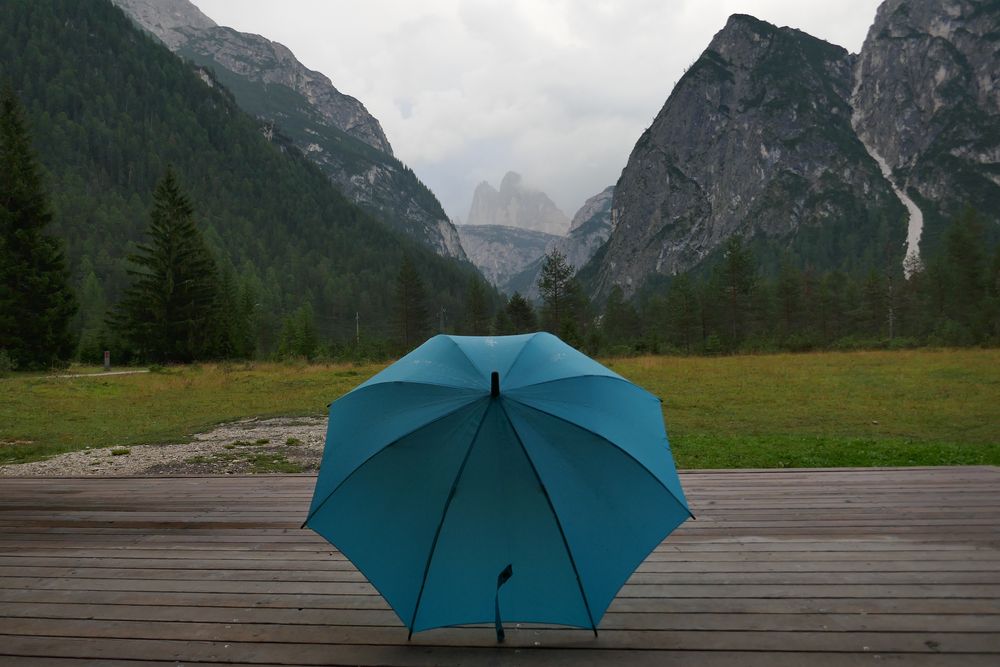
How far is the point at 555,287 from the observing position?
50375mm

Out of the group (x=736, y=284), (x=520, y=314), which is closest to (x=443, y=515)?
(x=520, y=314)

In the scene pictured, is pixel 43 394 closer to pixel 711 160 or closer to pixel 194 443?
pixel 194 443

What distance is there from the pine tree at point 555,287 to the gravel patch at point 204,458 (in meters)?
39.9

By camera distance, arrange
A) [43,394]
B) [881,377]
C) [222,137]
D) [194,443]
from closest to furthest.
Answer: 1. [194,443]
2. [43,394]
3. [881,377]
4. [222,137]

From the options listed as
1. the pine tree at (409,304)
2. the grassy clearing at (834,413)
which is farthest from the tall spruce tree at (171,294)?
the grassy clearing at (834,413)

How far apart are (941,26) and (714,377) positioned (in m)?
186

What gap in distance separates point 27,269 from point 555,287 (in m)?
35.2

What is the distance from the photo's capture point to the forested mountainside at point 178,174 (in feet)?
278

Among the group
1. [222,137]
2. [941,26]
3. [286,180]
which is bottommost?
[286,180]

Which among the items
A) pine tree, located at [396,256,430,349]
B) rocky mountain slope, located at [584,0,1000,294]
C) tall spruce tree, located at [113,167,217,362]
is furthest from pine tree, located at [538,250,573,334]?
rocky mountain slope, located at [584,0,1000,294]

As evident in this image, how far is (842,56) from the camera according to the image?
18062 centimetres

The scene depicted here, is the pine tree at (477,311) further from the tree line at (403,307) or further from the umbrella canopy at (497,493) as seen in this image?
the umbrella canopy at (497,493)

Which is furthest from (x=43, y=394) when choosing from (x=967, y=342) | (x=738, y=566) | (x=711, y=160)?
(x=711, y=160)

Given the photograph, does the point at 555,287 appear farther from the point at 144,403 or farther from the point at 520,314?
the point at 144,403
